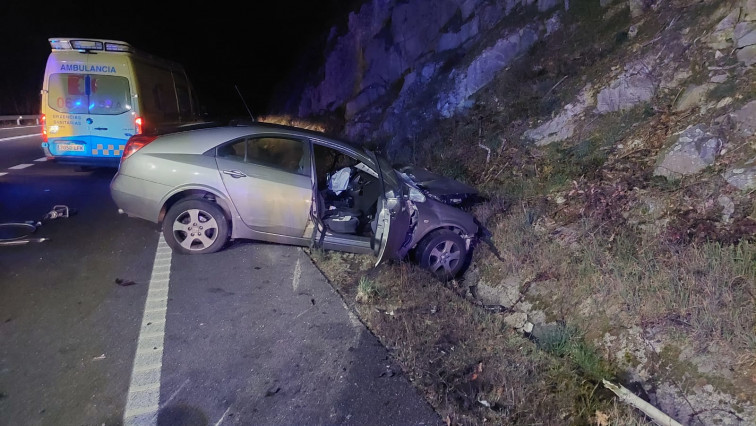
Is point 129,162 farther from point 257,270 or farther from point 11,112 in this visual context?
point 11,112

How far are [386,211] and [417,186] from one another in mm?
766

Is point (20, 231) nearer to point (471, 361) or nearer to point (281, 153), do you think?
point (281, 153)

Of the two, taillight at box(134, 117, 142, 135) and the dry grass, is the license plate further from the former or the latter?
the dry grass

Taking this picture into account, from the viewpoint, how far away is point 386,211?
480cm

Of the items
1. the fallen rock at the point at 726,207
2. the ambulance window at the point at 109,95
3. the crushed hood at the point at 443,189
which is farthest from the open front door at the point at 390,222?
the ambulance window at the point at 109,95

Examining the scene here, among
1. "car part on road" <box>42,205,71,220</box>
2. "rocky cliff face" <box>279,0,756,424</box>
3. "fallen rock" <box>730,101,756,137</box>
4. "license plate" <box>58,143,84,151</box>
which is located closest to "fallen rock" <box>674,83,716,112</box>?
"rocky cliff face" <box>279,0,756,424</box>

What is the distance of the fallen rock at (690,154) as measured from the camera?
5438 mm

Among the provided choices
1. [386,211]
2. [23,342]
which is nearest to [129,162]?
[23,342]

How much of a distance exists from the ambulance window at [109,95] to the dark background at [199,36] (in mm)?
19023

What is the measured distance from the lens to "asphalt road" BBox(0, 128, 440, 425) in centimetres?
293

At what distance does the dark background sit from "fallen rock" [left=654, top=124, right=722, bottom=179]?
74.2 ft

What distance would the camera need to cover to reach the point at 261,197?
5176mm

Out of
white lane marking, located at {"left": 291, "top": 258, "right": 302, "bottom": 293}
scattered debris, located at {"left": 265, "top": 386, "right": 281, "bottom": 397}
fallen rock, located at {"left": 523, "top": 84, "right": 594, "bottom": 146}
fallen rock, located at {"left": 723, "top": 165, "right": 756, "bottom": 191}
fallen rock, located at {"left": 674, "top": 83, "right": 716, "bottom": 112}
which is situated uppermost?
fallen rock, located at {"left": 674, "top": 83, "right": 716, "bottom": 112}

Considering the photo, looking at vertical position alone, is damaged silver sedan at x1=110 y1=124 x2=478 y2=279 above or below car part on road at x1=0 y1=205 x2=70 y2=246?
above
